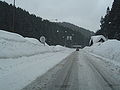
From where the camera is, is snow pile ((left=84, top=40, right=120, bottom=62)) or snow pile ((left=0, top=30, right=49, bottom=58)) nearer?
snow pile ((left=0, top=30, right=49, bottom=58))

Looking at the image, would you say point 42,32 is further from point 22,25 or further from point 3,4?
point 3,4

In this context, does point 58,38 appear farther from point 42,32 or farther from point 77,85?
point 77,85

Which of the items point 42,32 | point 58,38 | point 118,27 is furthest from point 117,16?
point 58,38

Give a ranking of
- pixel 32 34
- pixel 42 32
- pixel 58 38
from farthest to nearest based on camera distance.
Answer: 1. pixel 58 38
2. pixel 42 32
3. pixel 32 34

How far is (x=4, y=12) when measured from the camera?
91.8 meters

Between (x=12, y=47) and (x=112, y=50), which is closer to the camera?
(x=12, y=47)

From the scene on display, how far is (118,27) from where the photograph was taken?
2344 inches

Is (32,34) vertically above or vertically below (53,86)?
above

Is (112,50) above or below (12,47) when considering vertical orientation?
below

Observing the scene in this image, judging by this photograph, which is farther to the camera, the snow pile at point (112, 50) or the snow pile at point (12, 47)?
the snow pile at point (112, 50)

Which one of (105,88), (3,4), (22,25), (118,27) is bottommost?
(105,88)

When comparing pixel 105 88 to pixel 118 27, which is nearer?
pixel 105 88

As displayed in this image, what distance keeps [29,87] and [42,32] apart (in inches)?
4926

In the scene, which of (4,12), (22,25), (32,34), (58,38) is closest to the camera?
(4,12)
